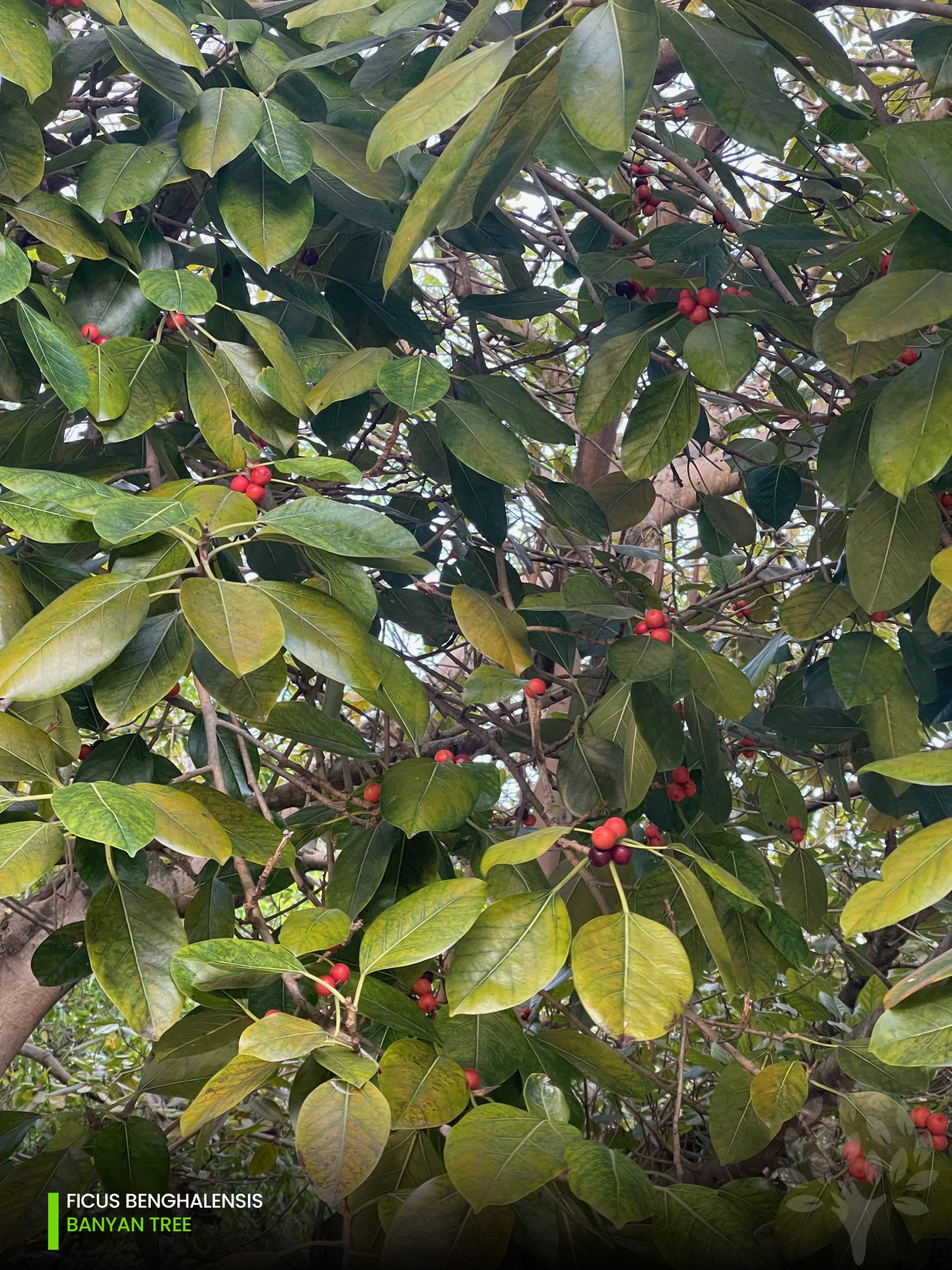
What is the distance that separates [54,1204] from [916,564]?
0.93 meters

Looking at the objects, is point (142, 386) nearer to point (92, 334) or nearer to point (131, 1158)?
point (92, 334)

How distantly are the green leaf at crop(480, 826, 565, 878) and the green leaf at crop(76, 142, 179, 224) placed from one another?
0.63 m

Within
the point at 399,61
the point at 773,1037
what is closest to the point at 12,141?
the point at 399,61

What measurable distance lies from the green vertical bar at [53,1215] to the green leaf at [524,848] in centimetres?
42

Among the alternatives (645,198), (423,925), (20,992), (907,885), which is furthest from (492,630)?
(20,992)

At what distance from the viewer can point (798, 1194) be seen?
821mm

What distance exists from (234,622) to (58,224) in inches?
18.2

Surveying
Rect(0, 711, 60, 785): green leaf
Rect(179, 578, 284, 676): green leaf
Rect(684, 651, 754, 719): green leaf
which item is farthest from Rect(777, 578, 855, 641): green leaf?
Rect(0, 711, 60, 785): green leaf

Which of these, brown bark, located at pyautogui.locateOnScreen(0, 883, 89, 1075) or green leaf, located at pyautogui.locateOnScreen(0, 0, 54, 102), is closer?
green leaf, located at pyautogui.locateOnScreen(0, 0, 54, 102)

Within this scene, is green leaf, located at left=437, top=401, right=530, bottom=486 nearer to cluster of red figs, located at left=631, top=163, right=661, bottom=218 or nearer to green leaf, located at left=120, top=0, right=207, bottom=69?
green leaf, located at left=120, top=0, right=207, bottom=69

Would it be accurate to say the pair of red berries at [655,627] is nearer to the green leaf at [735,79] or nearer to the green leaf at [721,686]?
the green leaf at [721,686]

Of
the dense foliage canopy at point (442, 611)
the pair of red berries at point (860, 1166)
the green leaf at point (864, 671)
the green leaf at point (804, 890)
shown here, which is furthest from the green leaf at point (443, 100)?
the green leaf at point (804, 890)

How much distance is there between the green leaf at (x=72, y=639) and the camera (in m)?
0.66

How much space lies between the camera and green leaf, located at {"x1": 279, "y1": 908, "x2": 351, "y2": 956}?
0.67 metres
